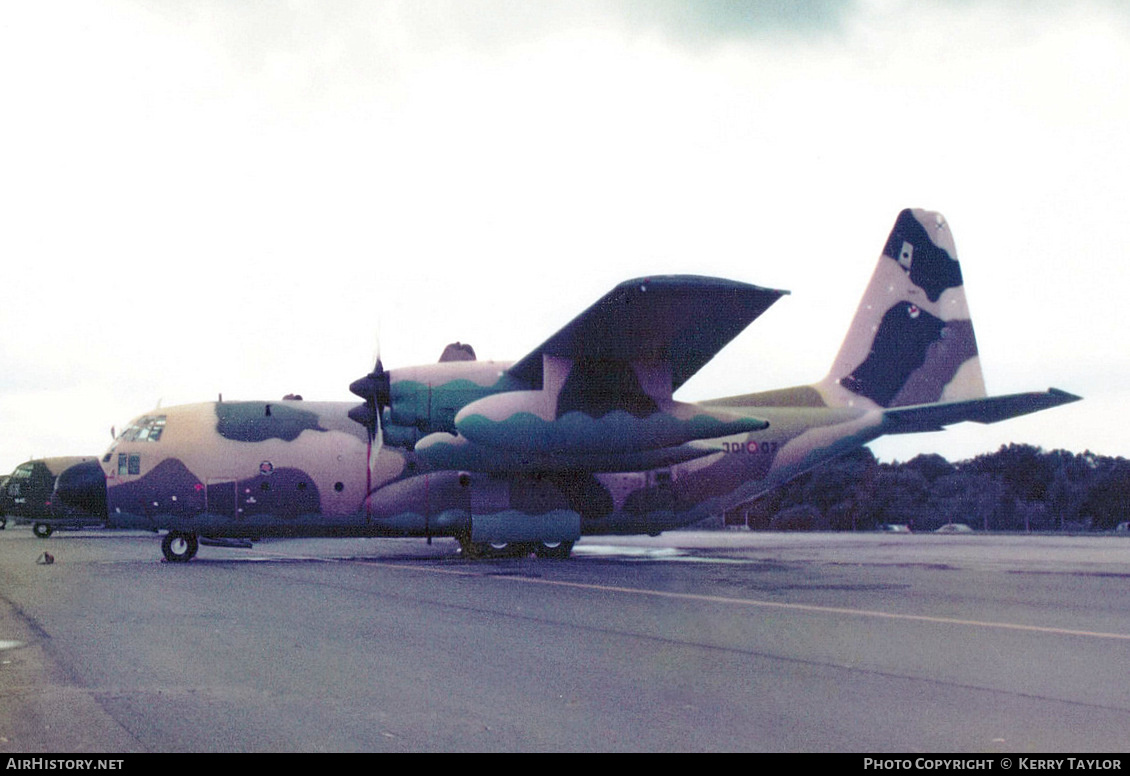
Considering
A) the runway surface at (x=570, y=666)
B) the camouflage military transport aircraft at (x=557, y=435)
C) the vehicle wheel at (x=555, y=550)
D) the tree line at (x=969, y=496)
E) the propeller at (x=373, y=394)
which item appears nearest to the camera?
the runway surface at (x=570, y=666)

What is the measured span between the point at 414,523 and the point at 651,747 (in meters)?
17.2

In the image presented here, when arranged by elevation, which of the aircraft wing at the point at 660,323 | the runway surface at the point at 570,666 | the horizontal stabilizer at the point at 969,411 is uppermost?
the aircraft wing at the point at 660,323

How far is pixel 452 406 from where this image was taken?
2020cm

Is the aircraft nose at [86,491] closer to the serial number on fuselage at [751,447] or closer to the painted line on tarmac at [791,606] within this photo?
the painted line on tarmac at [791,606]

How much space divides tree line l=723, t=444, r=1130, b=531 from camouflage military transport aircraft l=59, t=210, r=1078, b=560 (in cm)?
3652

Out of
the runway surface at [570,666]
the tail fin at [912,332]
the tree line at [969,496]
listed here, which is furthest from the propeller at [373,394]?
the tree line at [969,496]

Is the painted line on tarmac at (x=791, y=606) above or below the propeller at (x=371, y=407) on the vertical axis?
below

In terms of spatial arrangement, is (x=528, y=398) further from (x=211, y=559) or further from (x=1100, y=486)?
(x=1100, y=486)

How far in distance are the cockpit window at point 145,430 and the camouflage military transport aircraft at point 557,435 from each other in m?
0.05

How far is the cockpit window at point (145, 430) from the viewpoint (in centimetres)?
2125

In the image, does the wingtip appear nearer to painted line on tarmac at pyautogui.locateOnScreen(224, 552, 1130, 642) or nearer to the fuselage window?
painted line on tarmac at pyautogui.locateOnScreen(224, 552, 1130, 642)

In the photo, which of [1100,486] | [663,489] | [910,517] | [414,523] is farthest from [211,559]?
[1100,486]

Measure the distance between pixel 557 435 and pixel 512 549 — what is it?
5085 mm
